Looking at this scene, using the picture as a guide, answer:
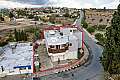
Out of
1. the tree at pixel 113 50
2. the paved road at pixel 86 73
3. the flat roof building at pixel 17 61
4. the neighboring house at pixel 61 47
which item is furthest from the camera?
the neighboring house at pixel 61 47

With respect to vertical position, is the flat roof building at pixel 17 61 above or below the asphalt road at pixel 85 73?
above

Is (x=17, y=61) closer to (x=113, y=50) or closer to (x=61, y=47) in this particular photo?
(x=61, y=47)

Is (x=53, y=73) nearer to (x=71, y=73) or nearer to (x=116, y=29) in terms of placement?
(x=71, y=73)

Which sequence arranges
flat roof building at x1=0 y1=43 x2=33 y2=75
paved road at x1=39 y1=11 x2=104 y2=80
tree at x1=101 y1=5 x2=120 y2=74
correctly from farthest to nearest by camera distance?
flat roof building at x1=0 y1=43 x2=33 y2=75 → paved road at x1=39 y1=11 x2=104 y2=80 → tree at x1=101 y1=5 x2=120 y2=74

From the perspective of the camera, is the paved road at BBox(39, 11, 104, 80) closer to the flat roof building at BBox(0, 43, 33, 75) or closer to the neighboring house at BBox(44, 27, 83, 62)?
the neighboring house at BBox(44, 27, 83, 62)

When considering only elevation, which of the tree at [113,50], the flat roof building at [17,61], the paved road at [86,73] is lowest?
the paved road at [86,73]

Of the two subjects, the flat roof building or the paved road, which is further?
the flat roof building

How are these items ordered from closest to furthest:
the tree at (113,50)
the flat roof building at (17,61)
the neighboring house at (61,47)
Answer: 1. the tree at (113,50)
2. the flat roof building at (17,61)
3. the neighboring house at (61,47)

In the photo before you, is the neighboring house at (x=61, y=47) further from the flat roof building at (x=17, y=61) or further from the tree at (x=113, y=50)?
the tree at (x=113, y=50)

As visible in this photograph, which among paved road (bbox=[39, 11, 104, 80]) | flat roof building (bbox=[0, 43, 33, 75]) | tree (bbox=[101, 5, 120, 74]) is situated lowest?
paved road (bbox=[39, 11, 104, 80])

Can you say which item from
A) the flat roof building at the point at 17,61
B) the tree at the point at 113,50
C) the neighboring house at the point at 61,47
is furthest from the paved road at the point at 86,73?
the flat roof building at the point at 17,61

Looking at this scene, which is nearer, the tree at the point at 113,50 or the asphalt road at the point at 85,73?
the tree at the point at 113,50

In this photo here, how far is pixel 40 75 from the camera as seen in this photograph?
118 ft

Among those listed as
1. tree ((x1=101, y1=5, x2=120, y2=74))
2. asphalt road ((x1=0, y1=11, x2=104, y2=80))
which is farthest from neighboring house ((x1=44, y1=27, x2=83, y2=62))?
tree ((x1=101, y1=5, x2=120, y2=74))
